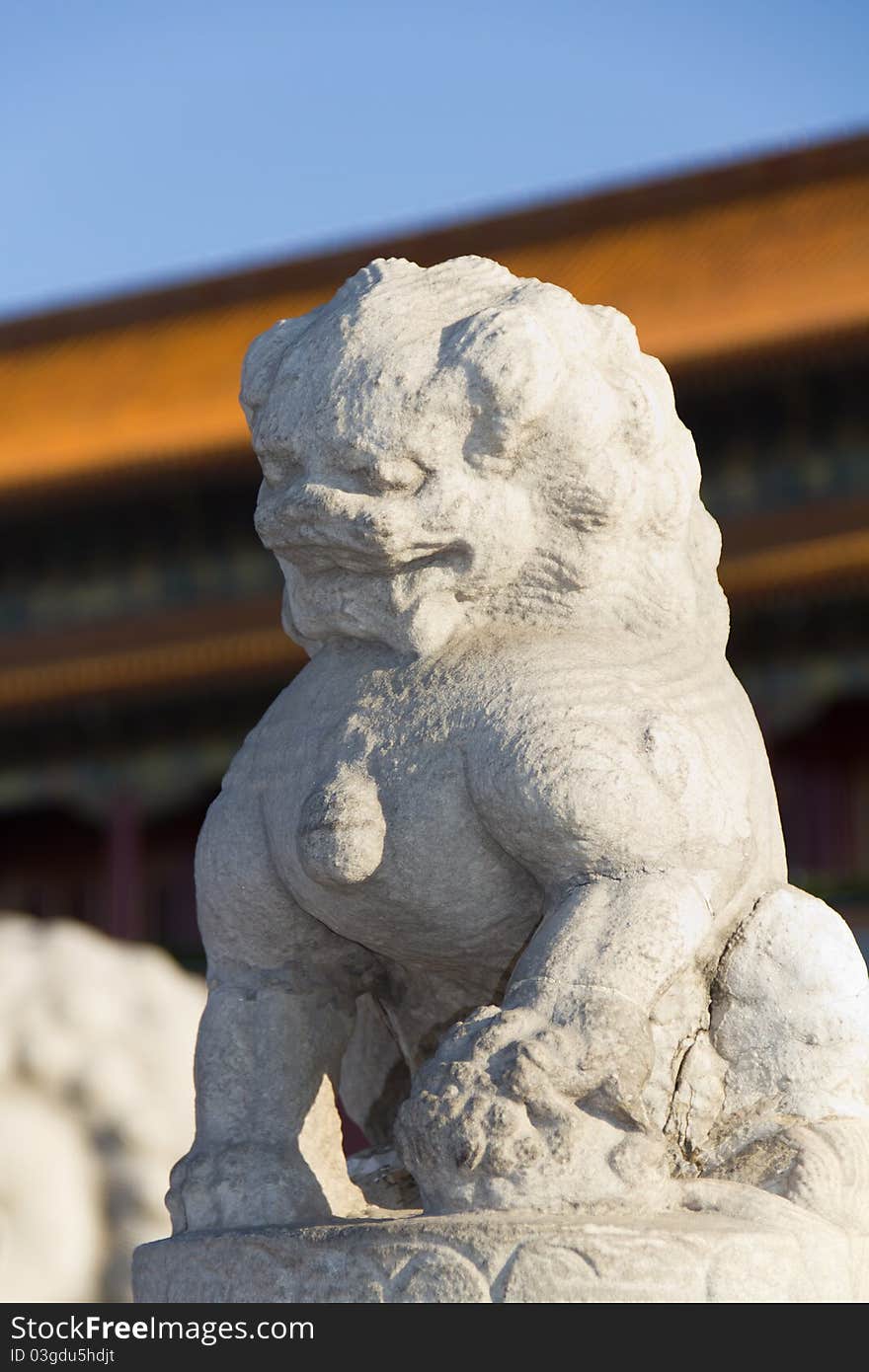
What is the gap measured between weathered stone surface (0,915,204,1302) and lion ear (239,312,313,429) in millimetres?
2362

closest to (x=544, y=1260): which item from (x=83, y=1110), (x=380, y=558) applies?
(x=380, y=558)

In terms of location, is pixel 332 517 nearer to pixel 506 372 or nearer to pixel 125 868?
pixel 506 372

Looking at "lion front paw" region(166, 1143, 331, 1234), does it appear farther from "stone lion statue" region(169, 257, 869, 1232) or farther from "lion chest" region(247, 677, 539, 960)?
"lion chest" region(247, 677, 539, 960)

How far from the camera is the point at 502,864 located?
2334 millimetres

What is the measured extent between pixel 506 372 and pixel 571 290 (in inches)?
A: 456

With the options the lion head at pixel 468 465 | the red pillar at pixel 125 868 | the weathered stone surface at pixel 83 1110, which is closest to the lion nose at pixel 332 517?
the lion head at pixel 468 465

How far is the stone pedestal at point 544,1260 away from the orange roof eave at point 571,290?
34.2 feet

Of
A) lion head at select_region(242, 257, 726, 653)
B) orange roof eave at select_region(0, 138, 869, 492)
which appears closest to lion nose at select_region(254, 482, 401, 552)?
lion head at select_region(242, 257, 726, 653)

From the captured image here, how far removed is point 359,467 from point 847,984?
849 millimetres

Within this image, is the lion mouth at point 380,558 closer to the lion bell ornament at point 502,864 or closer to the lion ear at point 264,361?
the lion bell ornament at point 502,864

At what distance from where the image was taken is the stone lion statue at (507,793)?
7.34 feet

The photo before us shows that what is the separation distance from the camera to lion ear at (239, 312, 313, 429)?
249 cm
